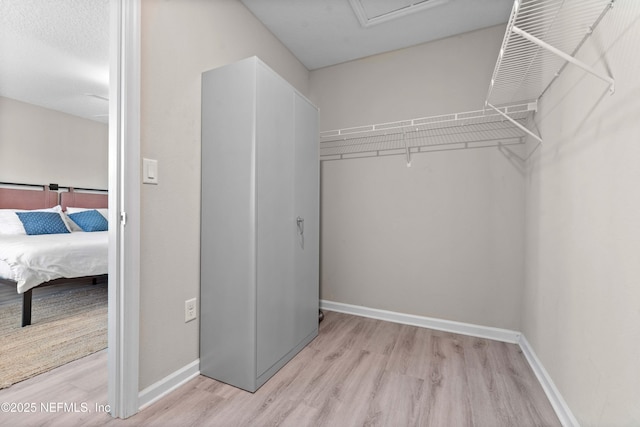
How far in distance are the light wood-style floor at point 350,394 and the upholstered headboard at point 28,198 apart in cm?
340

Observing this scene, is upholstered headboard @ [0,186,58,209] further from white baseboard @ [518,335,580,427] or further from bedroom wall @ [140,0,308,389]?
white baseboard @ [518,335,580,427]

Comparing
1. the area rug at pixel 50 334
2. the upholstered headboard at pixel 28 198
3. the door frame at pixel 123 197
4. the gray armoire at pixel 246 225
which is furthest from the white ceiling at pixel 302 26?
the area rug at pixel 50 334

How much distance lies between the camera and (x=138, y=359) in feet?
4.40

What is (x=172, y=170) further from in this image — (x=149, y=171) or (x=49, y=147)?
(x=49, y=147)

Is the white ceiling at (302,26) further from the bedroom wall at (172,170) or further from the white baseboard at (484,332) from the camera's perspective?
the white baseboard at (484,332)

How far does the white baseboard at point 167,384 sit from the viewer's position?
4.51 ft

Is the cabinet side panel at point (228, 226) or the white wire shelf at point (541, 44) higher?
the white wire shelf at point (541, 44)

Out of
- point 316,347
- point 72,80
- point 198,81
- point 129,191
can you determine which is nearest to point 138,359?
point 129,191

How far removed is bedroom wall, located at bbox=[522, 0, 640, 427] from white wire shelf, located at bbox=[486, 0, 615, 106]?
0.06 metres

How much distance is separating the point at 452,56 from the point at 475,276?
1.73 metres

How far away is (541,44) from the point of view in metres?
1.05

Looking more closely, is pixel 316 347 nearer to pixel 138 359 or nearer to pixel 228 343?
pixel 228 343

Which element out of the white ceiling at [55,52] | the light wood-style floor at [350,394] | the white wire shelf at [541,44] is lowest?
the light wood-style floor at [350,394]

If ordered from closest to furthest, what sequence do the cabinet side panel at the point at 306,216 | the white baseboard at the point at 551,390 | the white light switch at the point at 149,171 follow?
the white baseboard at the point at 551,390
the white light switch at the point at 149,171
the cabinet side panel at the point at 306,216
